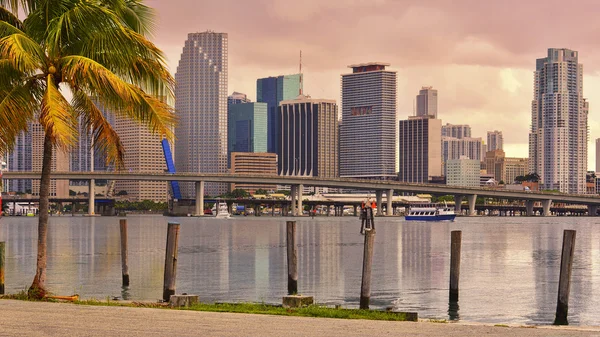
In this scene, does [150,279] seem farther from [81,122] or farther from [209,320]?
[209,320]

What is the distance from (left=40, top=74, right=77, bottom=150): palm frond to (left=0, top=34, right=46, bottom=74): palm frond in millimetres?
630

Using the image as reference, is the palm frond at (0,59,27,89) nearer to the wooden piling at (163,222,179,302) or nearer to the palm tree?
the palm tree

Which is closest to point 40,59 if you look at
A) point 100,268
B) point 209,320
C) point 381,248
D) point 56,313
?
point 56,313

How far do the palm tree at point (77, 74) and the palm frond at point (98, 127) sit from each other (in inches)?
1.2

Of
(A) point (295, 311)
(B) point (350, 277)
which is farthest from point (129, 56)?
(B) point (350, 277)

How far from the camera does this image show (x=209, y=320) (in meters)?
21.9

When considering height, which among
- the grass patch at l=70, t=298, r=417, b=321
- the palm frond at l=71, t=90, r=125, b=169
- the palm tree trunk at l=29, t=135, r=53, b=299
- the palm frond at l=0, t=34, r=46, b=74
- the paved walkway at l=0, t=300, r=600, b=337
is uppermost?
the palm frond at l=0, t=34, r=46, b=74

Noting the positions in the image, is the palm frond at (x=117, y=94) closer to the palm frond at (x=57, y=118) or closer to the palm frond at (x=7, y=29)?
the palm frond at (x=57, y=118)

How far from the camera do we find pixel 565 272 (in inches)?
1302

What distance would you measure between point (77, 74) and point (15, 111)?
204 centimetres

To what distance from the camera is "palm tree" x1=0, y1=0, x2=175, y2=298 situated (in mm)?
27062

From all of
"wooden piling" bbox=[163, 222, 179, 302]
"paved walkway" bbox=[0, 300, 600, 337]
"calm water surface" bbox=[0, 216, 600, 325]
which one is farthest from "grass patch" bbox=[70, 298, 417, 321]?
"calm water surface" bbox=[0, 216, 600, 325]

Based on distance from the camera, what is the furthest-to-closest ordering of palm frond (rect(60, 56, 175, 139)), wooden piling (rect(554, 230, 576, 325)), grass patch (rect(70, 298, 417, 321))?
wooden piling (rect(554, 230, 576, 325)) < palm frond (rect(60, 56, 175, 139)) < grass patch (rect(70, 298, 417, 321))

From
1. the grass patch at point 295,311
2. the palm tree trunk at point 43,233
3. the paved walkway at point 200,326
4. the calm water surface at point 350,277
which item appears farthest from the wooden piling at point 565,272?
the palm tree trunk at point 43,233
